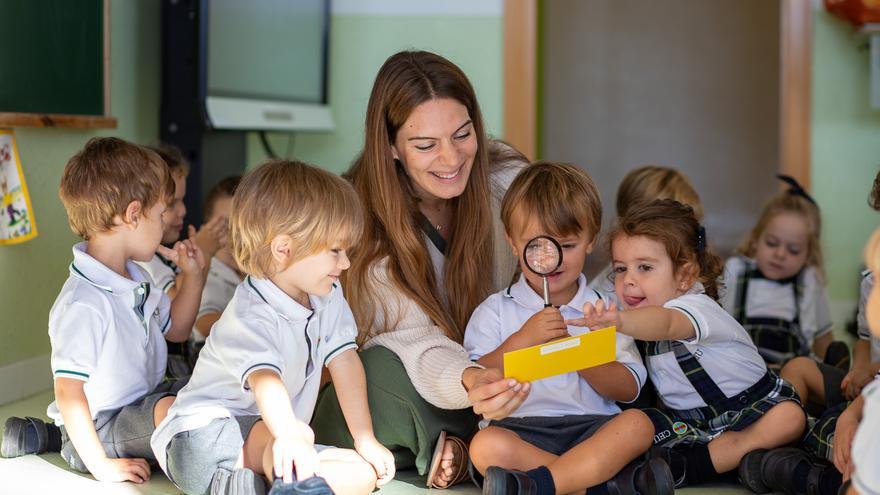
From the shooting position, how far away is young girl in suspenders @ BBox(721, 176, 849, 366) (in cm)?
339

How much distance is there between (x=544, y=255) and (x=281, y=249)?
0.52m

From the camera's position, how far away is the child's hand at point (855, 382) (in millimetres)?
2604

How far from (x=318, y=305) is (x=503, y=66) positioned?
2.82m

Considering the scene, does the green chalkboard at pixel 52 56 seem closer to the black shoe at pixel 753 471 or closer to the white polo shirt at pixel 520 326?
the white polo shirt at pixel 520 326

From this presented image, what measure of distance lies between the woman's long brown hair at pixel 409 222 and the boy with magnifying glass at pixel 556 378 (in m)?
0.12

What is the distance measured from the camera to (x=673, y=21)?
6605 millimetres

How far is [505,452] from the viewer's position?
2.11 m

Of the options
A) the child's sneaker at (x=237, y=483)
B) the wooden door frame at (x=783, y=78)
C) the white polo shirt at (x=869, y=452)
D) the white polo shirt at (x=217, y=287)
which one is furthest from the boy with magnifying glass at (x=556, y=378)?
the wooden door frame at (x=783, y=78)

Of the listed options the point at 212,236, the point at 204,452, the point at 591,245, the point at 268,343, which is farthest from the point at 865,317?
the point at 212,236

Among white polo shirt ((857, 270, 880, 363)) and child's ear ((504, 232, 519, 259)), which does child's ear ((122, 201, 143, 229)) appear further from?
white polo shirt ((857, 270, 880, 363))

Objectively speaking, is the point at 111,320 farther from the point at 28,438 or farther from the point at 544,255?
the point at 544,255

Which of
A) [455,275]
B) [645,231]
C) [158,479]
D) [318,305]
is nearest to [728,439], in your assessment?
[645,231]

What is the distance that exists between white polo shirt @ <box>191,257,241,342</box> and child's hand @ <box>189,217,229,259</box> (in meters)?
0.06

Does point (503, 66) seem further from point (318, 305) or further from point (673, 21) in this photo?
point (318, 305)
